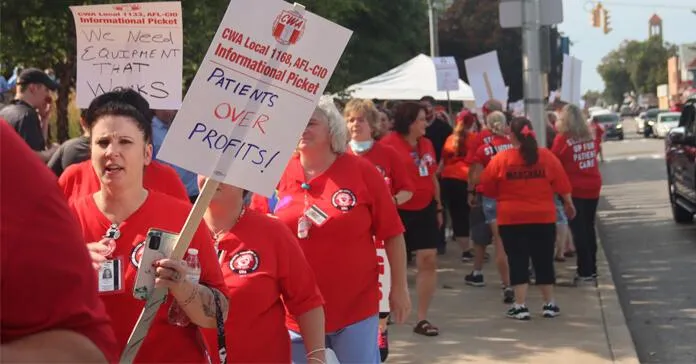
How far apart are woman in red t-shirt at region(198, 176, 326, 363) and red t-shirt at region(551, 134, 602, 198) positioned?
7202 millimetres

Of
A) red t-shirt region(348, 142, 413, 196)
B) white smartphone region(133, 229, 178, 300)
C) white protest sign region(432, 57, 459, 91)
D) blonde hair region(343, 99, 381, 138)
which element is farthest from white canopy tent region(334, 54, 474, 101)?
white smartphone region(133, 229, 178, 300)

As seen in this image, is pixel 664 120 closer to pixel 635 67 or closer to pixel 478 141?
pixel 478 141

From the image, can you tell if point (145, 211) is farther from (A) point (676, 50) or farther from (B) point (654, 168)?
(A) point (676, 50)

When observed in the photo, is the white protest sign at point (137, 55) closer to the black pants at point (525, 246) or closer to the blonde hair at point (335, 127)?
the blonde hair at point (335, 127)

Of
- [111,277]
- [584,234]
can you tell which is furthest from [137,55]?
[584,234]

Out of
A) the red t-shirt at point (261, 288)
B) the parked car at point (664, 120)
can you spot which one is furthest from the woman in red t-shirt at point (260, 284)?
the parked car at point (664, 120)

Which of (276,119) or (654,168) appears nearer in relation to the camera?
(276,119)

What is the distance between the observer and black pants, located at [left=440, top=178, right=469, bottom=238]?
12641 mm

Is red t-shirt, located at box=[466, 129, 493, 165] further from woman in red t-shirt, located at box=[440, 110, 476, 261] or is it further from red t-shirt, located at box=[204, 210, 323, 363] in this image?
red t-shirt, located at box=[204, 210, 323, 363]

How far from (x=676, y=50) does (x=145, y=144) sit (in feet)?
464

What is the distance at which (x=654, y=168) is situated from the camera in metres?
31.6

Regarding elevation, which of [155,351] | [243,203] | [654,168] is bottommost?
[654,168]

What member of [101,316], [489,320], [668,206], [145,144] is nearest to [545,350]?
[489,320]

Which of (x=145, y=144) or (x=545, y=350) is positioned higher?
(x=145, y=144)
